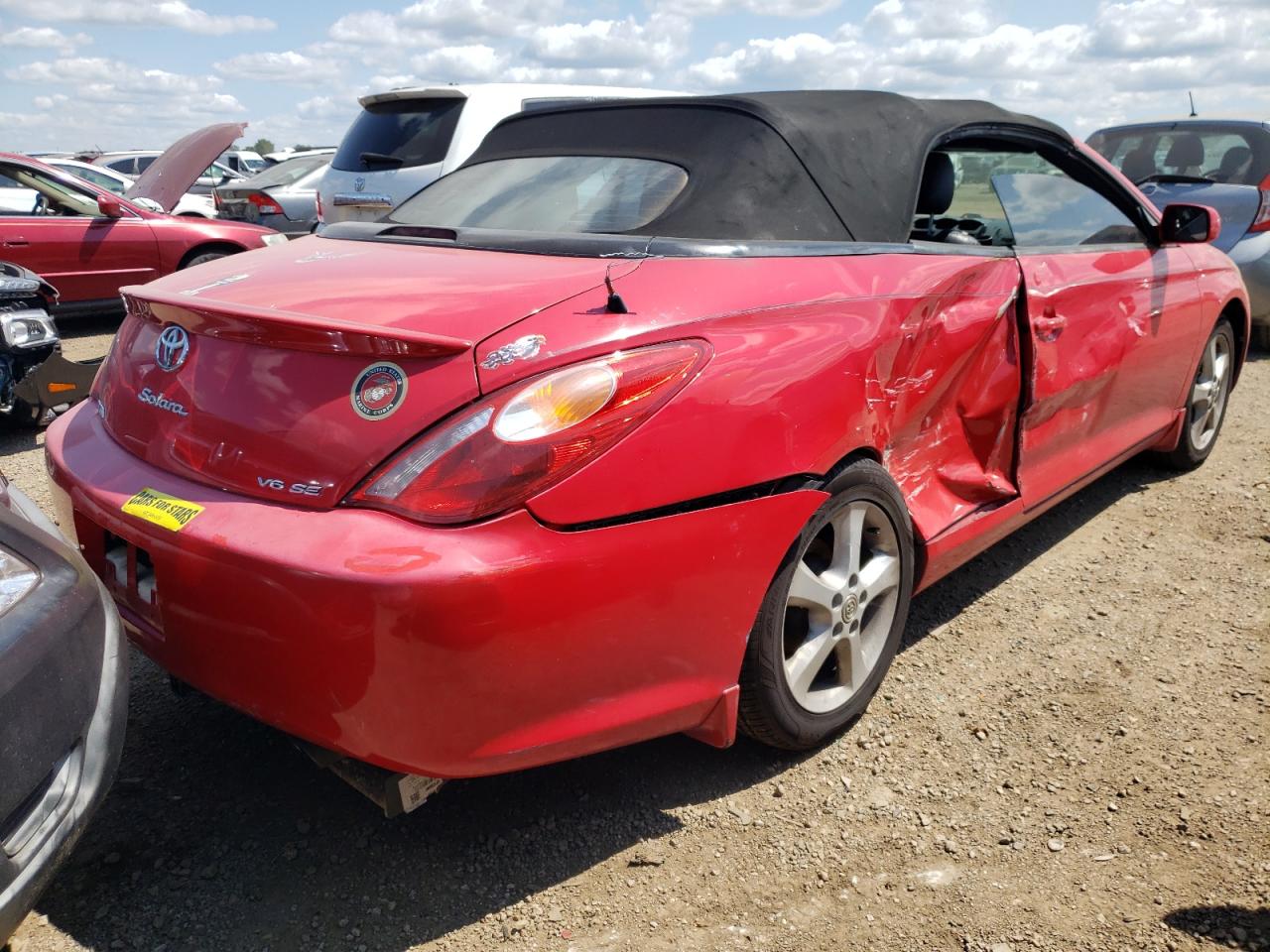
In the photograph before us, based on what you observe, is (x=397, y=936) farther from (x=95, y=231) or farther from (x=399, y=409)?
(x=95, y=231)

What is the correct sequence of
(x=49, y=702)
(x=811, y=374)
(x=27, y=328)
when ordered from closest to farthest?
(x=49, y=702) < (x=811, y=374) < (x=27, y=328)

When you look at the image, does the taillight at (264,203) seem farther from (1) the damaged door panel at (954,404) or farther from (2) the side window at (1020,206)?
(1) the damaged door panel at (954,404)

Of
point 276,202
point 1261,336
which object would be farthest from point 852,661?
point 276,202

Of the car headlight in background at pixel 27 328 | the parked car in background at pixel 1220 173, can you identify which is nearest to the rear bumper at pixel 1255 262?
the parked car in background at pixel 1220 173

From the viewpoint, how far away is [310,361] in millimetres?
1983

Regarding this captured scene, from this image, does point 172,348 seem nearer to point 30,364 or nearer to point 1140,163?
point 30,364

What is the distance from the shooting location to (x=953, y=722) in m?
2.72

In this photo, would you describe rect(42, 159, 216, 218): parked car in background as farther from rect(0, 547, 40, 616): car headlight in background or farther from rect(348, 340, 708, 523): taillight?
rect(348, 340, 708, 523): taillight

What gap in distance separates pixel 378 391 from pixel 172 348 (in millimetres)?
621

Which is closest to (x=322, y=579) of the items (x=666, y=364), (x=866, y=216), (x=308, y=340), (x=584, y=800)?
(x=308, y=340)

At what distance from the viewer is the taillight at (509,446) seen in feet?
5.93

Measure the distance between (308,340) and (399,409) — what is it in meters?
0.26

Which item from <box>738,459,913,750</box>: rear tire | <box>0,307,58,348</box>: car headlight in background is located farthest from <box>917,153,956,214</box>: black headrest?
<box>0,307,58,348</box>: car headlight in background

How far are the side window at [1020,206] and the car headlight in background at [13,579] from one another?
249 cm
